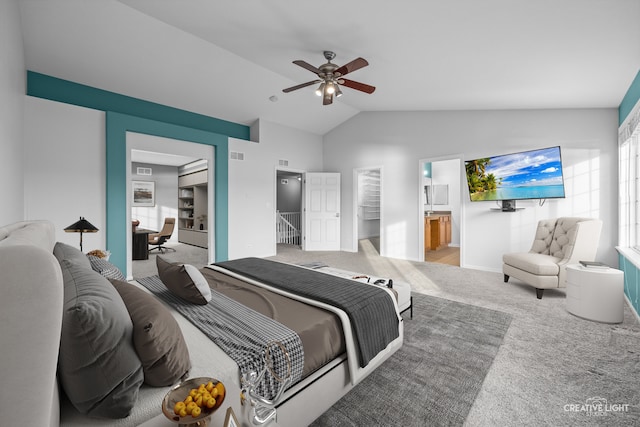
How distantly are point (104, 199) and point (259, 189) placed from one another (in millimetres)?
2726

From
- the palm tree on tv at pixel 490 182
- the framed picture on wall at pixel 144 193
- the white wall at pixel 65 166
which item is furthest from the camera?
the framed picture on wall at pixel 144 193

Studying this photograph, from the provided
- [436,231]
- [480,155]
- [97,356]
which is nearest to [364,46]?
[480,155]

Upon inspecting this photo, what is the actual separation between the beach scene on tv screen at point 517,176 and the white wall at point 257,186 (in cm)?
388

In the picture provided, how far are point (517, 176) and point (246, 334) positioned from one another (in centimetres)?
478

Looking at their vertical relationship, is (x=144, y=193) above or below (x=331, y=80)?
below

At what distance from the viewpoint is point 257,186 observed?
242 inches

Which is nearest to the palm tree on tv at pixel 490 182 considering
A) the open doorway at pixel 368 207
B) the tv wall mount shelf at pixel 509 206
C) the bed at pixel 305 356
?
the tv wall mount shelf at pixel 509 206

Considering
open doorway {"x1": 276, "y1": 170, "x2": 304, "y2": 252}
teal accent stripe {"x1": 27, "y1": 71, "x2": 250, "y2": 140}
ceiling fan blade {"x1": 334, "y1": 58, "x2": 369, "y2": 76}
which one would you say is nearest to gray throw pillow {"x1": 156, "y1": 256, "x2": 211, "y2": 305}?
ceiling fan blade {"x1": 334, "y1": 58, "x2": 369, "y2": 76}

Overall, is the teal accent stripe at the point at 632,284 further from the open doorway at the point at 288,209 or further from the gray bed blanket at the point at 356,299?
the open doorway at the point at 288,209

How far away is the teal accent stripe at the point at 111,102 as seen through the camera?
3883mm

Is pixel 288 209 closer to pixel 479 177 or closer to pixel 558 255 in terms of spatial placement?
pixel 479 177

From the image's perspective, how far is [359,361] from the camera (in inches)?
67.8

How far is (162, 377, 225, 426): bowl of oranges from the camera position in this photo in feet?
2.53

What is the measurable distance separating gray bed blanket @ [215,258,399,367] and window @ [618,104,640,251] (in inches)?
138
